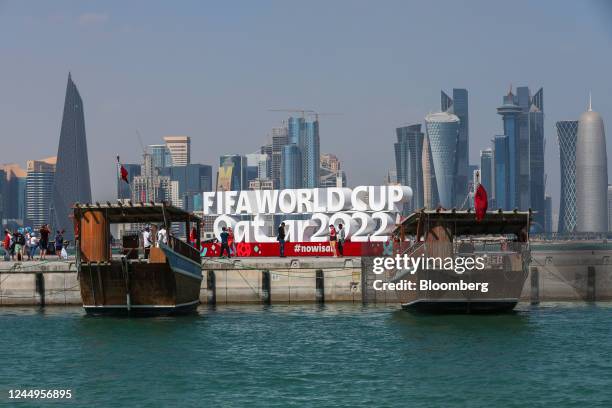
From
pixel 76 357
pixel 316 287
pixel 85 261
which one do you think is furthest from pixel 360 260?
pixel 76 357

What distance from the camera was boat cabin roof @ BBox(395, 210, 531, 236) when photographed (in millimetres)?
40812

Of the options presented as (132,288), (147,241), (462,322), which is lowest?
(462,322)

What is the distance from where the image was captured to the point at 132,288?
4316 centimetres

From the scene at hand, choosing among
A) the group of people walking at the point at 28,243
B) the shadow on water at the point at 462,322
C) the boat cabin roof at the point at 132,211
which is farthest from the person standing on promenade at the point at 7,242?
the shadow on water at the point at 462,322

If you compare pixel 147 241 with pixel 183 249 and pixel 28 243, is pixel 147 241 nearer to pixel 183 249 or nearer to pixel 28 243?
pixel 183 249

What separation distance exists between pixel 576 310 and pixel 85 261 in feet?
69.7

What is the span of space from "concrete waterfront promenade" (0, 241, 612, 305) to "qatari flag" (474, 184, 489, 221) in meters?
9.78

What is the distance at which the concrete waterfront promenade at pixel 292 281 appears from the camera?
160 feet

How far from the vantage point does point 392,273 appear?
4278cm

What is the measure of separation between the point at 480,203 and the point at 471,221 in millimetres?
2450

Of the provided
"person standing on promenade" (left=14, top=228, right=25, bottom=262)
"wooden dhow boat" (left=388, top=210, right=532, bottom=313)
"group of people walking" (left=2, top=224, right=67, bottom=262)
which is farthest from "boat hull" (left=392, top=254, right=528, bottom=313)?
"person standing on promenade" (left=14, top=228, right=25, bottom=262)

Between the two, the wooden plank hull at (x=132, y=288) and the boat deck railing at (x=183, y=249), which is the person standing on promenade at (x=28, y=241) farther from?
the wooden plank hull at (x=132, y=288)

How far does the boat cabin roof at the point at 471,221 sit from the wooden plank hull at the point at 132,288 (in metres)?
9.94

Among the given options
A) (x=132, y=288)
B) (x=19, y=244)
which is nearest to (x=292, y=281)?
(x=132, y=288)
